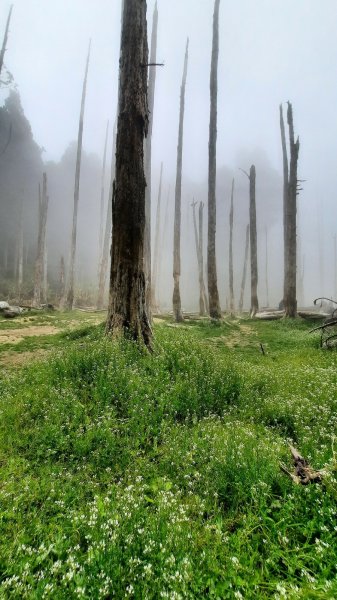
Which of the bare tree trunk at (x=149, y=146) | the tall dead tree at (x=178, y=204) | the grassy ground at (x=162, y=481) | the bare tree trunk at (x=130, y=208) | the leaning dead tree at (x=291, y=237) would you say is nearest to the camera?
the grassy ground at (x=162, y=481)

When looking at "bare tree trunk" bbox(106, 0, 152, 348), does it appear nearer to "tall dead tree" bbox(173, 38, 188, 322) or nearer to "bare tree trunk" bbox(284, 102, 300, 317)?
"tall dead tree" bbox(173, 38, 188, 322)

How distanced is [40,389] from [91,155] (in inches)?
2763

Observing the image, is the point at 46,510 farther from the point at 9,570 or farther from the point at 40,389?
the point at 40,389

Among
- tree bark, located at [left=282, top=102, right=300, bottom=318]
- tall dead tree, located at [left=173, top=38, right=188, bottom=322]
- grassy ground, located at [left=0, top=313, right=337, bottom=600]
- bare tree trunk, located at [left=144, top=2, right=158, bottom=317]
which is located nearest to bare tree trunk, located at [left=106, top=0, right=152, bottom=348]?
grassy ground, located at [left=0, top=313, right=337, bottom=600]

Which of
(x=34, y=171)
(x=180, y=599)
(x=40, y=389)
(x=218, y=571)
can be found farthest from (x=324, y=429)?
(x=34, y=171)

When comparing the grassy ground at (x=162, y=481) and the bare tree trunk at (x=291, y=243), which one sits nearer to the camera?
the grassy ground at (x=162, y=481)

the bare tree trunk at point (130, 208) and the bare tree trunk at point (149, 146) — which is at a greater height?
the bare tree trunk at point (149, 146)

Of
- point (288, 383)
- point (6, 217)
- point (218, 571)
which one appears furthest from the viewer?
point (6, 217)

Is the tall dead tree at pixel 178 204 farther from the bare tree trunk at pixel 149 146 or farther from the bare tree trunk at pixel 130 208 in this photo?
the bare tree trunk at pixel 130 208

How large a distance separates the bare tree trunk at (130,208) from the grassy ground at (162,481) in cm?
95

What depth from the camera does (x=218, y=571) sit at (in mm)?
2074

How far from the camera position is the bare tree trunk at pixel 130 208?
6.91 meters

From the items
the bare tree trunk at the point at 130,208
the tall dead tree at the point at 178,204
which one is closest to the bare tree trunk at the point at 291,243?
the tall dead tree at the point at 178,204

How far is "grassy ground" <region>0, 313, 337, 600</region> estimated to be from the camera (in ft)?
6.85
